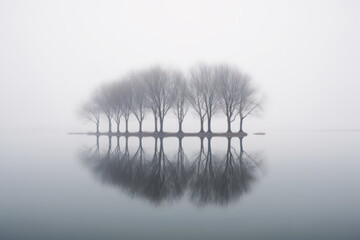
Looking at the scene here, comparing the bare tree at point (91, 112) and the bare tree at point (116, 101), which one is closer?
the bare tree at point (116, 101)

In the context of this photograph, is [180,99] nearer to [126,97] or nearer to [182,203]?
[126,97]

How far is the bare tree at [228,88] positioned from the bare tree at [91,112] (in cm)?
2959

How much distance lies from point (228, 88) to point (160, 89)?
1262cm

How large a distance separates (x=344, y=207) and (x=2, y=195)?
460 inches

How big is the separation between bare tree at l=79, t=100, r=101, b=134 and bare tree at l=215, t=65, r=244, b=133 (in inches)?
1165

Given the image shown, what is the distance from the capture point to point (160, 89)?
155 ft

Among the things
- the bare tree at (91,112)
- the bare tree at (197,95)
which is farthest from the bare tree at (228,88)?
the bare tree at (91,112)

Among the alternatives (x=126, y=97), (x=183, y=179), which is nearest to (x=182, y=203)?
(x=183, y=179)

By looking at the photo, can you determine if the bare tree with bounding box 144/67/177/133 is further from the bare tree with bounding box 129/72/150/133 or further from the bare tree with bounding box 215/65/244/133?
the bare tree with bounding box 215/65/244/133

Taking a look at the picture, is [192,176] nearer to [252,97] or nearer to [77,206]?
[77,206]

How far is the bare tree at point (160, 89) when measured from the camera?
47000 mm

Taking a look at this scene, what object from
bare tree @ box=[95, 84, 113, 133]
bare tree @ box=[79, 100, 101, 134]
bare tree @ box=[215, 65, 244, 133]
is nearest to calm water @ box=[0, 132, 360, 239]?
bare tree @ box=[215, 65, 244, 133]

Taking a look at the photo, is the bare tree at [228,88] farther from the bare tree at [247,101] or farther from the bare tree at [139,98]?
the bare tree at [139,98]

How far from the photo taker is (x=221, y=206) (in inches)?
303
